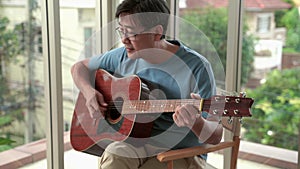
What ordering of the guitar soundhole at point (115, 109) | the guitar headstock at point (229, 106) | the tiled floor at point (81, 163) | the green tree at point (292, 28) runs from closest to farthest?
the guitar headstock at point (229, 106)
the guitar soundhole at point (115, 109)
the green tree at point (292, 28)
the tiled floor at point (81, 163)

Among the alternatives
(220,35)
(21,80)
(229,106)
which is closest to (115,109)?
(229,106)

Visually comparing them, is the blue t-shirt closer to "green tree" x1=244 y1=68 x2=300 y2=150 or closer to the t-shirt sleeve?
the t-shirt sleeve

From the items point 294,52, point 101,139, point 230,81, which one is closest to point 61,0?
point 101,139

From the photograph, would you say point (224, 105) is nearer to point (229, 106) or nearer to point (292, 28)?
point (229, 106)

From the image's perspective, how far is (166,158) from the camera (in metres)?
1.57

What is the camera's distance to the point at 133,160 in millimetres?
1751

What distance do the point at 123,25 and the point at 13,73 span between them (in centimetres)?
82

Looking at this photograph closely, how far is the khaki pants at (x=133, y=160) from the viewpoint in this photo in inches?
68.2

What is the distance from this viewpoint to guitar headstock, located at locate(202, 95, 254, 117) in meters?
1.44

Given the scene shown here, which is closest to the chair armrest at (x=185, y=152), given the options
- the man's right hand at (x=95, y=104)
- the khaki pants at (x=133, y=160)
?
the khaki pants at (x=133, y=160)

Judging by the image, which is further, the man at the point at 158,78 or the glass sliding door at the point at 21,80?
the glass sliding door at the point at 21,80

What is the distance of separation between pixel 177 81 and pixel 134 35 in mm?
264

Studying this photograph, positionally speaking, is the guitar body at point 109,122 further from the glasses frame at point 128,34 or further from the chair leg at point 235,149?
the chair leg at point 235,149

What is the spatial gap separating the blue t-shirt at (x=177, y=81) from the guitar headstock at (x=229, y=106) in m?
0.12
